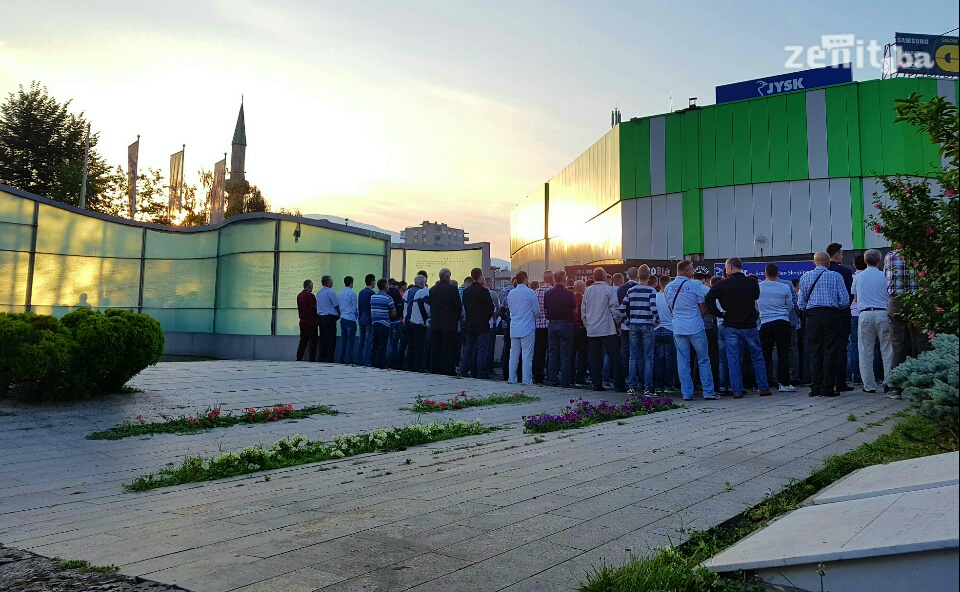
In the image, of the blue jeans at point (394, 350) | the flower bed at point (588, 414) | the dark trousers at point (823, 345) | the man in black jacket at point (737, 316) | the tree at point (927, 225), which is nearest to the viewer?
the tree at point (927, 225)

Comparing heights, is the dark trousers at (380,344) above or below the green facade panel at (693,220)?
below

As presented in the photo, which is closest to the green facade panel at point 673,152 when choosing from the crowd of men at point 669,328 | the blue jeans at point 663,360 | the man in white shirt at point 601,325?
the crowd of men at point 669,328

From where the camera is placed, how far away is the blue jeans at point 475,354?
13.8 metres

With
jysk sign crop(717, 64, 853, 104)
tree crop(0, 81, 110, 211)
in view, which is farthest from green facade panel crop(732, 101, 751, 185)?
tree crop(0, 81, 110, 211)

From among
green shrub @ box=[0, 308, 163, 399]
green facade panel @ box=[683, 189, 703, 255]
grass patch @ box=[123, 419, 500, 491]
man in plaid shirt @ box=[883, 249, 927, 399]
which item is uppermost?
green facade panel @ box=[683, 189, 703, 255]

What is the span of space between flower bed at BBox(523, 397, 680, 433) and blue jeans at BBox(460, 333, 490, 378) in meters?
4.29

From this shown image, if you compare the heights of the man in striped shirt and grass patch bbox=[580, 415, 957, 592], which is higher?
the man in striped shirt

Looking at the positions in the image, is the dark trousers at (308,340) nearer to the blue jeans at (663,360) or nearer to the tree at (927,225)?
the blue jeans at (663,360)

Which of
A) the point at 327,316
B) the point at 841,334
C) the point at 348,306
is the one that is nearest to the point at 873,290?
the point at 841,334

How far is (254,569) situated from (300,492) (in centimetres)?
179

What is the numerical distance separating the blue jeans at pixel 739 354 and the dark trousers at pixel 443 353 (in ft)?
17.7

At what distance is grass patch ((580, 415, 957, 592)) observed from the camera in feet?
9.14

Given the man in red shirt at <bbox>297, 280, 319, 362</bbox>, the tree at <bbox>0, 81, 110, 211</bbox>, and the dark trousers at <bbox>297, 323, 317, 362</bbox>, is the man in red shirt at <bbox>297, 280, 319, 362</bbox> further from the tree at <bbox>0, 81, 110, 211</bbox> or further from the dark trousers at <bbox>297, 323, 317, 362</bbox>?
the tree at <bbox>0, 81, 110, 211</bbox>

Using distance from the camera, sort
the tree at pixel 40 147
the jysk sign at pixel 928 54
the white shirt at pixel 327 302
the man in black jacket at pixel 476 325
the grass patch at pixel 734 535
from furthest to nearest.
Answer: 1. the tree at pixel 40 147
2. the jysk sign at pixel 928 54
3. the white shirt at pixel 327 302
4. the man in black jacket at pixel 476 325
5. the grass patch at pixel 734 535
